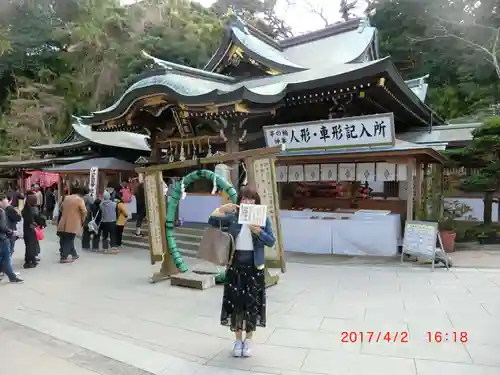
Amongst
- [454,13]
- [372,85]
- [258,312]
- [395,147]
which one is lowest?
[258,312]

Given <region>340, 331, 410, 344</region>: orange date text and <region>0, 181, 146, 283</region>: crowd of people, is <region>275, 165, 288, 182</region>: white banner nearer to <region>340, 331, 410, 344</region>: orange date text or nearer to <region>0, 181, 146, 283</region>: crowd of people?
<region>0, 181, 146, 283</region>: crowd of people

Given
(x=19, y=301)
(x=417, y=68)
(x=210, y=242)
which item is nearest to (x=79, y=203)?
(x=19, y=301)

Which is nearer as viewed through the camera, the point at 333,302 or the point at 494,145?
the point at 333,302

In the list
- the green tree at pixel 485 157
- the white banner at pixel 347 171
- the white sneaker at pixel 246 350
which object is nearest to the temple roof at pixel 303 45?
the white banner at pixel 347 171

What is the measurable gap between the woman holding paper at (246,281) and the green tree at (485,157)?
9353 millimetres

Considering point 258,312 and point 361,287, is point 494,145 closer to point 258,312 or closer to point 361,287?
point 361,287

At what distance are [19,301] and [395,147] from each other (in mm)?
8421

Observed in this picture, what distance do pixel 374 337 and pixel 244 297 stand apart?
67.3 inches

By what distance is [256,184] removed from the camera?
6.86 meters

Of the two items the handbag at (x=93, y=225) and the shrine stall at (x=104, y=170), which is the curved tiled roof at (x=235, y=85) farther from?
the handbag at (x=93, y=225)

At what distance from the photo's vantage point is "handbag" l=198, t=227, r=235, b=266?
13.6ft

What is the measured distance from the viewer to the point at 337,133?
10.0 meters

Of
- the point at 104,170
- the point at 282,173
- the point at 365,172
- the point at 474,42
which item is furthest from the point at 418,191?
the point at 474,42

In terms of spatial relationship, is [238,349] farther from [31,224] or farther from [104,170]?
[104,170]
